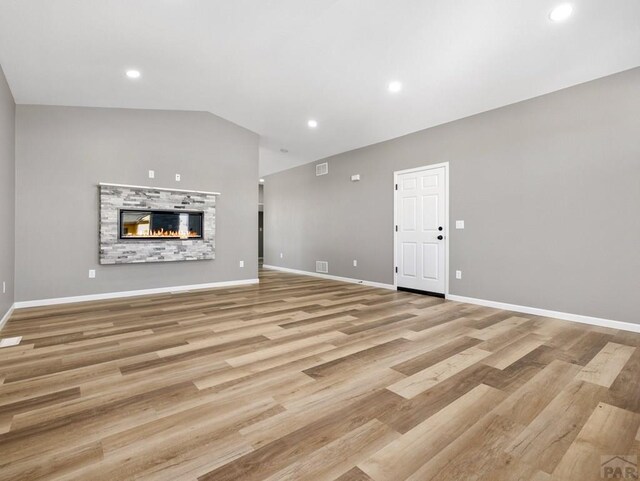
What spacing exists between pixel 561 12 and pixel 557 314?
3152mm

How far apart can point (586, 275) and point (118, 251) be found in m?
6.28

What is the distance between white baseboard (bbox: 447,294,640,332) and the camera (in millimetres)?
3299


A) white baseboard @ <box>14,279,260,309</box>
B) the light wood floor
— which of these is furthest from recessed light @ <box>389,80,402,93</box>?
white baseboard @ <box>14,279,260,309</box>

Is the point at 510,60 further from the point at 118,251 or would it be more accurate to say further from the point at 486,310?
the point at 118,251

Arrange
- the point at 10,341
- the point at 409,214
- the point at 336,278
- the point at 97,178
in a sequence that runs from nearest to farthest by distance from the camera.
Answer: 1. the point at 10,341
2. the point at 97,178
3. the point at 409,214
4. the point at 336,278

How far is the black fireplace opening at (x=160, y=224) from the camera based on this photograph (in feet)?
16.2

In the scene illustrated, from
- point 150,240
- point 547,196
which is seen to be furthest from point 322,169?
point 547,196

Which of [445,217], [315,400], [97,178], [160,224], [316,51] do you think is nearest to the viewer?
[315,400]

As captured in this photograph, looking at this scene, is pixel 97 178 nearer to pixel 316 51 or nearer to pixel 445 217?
pixel 316 51

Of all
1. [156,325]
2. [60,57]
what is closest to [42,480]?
[156,325]

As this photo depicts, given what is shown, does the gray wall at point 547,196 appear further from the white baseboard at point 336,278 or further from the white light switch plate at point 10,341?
the white light switch plate at point 10,341

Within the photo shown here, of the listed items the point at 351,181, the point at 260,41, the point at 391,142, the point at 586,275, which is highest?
the point at 260,41

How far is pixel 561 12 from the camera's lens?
2.68 m

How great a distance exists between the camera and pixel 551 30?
2889mm
